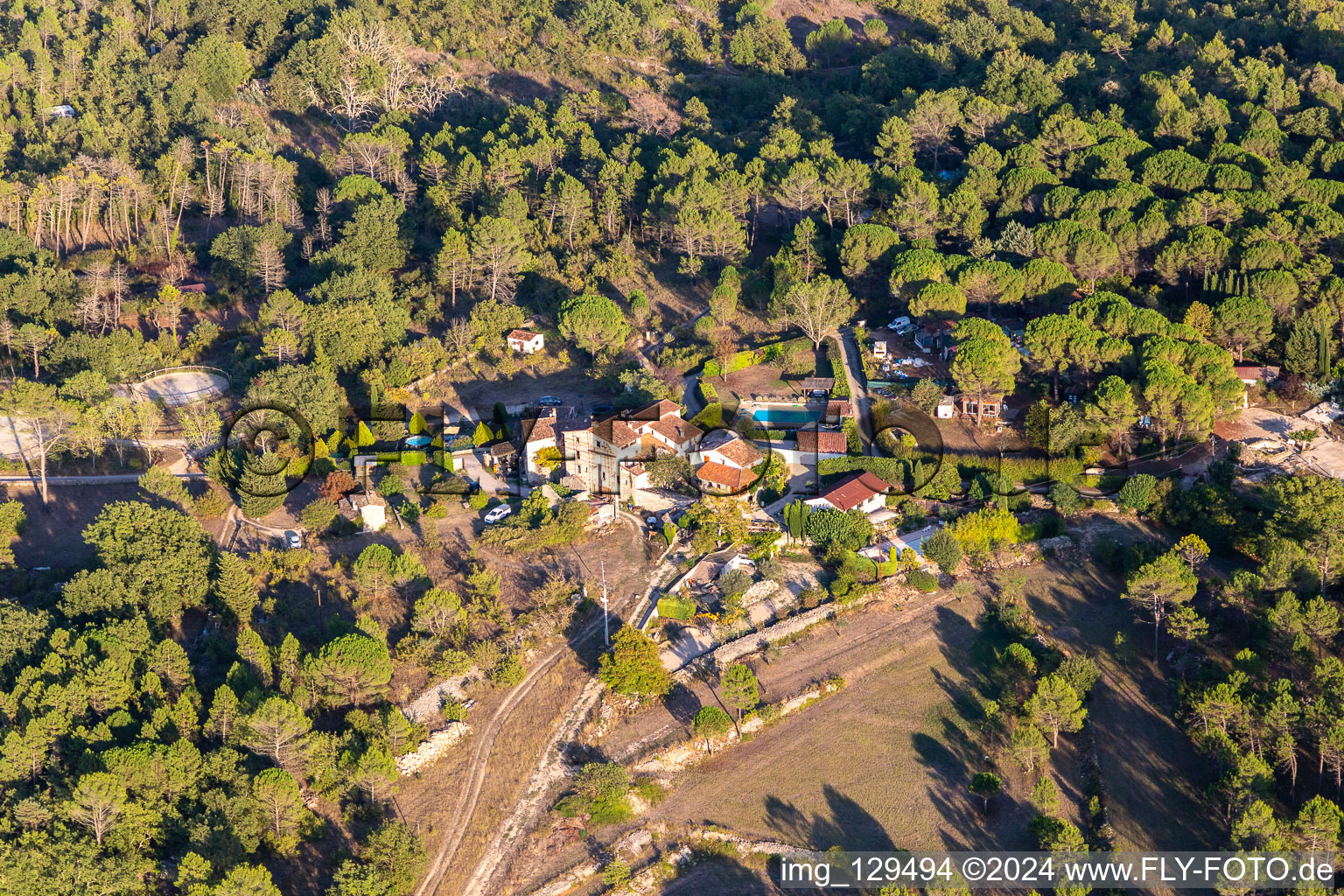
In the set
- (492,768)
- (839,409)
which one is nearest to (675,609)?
(492,768)

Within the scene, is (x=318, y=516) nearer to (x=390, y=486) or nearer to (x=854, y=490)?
(x=390, y=486)

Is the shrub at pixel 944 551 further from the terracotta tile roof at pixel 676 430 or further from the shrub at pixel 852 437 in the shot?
the terracotta tile roof at pixel 676 430

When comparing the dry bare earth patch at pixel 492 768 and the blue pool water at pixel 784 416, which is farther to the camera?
the blue pool water at pixel 784 416

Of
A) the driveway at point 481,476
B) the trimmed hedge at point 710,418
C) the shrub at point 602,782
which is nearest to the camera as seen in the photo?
the shrub at point 602,782

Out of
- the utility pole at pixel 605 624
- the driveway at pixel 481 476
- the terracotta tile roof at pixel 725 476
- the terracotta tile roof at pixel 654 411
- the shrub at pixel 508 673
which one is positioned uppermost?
the terracotta tile roof at pixel 654 411

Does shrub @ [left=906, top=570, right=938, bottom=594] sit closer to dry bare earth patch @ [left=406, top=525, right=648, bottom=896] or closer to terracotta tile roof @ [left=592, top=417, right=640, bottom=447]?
dry bare earth patch @ [left=406, top=525, right=648, bottom=896]

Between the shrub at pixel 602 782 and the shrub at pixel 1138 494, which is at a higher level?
the shrub at pixel 1138 494

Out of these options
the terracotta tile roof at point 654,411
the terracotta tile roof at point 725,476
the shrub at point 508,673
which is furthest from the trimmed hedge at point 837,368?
the shrub at point 508,673
